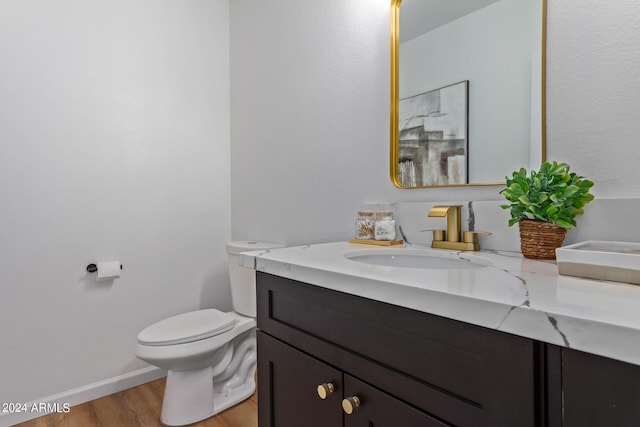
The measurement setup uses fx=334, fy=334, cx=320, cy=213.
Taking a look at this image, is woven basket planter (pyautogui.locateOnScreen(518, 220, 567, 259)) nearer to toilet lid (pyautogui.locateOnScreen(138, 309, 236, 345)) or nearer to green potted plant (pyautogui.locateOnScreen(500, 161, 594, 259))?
green potted plant (pyautogui.locateOnScreen(500, 161, 594, 259))

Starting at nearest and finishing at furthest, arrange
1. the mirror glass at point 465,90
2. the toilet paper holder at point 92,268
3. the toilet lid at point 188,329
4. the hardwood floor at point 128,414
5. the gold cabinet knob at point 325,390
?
the gold cabinet knob at point 325,390
the mirror glass at point 465,90
the toilet lid at point 188,329
the hardwood floor at point 128,414
the toilet paper holder at point 92,268

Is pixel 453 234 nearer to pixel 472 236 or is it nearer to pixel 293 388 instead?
pixel 472 236

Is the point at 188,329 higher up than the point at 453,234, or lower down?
lower down

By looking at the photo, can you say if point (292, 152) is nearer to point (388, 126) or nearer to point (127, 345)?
point (388, 126)

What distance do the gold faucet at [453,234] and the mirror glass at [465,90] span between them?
0.13m

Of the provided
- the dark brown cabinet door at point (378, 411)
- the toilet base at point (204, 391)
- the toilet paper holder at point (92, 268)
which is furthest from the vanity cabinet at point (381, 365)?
the toilet paper holder at point (92, 268)

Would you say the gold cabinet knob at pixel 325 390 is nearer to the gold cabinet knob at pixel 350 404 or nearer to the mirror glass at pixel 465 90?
the gold cabinet knob at pixel 350 404

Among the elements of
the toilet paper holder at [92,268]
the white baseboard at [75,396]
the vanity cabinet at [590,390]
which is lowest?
the white baseboard at [75,396]

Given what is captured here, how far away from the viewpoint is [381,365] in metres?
0.63

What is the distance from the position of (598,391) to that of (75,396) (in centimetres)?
217

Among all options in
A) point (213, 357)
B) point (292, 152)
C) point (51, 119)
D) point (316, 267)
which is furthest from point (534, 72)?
point (51, 119)

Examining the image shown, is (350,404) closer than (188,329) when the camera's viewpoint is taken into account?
Yes

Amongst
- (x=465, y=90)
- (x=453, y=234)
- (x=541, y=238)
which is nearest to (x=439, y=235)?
(x=453, y=234)

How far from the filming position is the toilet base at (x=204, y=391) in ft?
5.03
